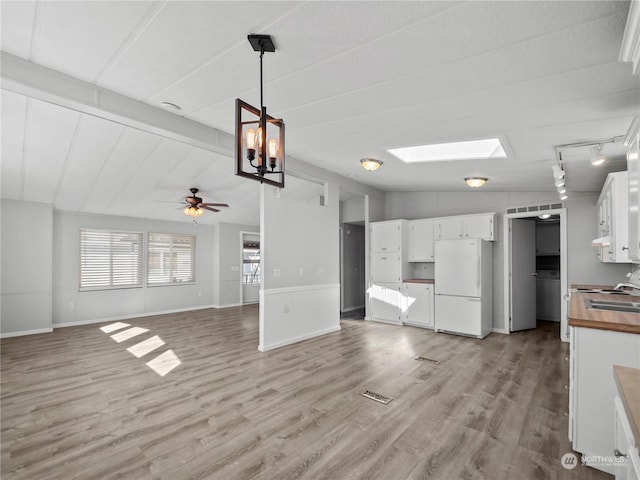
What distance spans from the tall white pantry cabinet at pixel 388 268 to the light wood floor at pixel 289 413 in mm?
1624

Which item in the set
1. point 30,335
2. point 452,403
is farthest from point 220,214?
point 452,403

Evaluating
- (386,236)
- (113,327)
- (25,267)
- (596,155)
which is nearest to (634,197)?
(596,155)

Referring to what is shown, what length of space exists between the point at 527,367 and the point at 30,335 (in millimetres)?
7713

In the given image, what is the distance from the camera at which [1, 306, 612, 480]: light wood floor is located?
2143 millimetres

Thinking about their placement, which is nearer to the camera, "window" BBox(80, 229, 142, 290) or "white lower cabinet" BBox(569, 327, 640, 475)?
"white lower cabinet" BBox(569, 327, 640, 475)

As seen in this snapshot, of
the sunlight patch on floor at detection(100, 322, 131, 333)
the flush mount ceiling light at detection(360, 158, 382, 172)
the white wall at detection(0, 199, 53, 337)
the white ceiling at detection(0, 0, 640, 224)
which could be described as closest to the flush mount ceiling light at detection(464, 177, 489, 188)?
the white ceiling at detection(0, 0, 640, 224)

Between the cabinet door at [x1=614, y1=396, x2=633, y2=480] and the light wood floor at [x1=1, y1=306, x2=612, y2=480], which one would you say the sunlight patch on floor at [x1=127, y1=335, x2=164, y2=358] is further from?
the cabinet door at [x1=614, y1=396, x2=633, y2=480]

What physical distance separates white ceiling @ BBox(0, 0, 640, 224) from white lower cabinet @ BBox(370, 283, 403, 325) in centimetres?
296

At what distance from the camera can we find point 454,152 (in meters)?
4.32

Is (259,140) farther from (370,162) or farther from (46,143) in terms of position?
(46,143)

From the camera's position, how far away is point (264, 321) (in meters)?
4.70

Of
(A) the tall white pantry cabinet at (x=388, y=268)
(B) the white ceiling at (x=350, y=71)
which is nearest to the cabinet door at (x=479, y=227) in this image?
(A) the tall white pantry cabinet at (x=388, y=268)

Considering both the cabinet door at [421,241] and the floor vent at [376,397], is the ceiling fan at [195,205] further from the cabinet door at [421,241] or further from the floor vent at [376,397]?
the floor vent at [376,397]

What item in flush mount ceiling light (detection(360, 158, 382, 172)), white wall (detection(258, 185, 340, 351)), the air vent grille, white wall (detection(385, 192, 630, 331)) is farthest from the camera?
the air vent grille
